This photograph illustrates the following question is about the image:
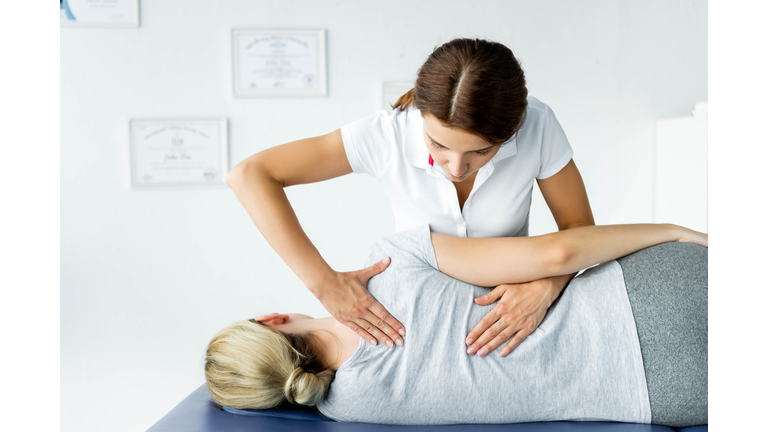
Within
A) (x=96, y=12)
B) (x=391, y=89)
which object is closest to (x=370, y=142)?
(x=391, y=89)

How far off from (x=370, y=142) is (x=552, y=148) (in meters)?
0.43

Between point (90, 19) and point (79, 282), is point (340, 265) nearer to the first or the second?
point (79, 282)

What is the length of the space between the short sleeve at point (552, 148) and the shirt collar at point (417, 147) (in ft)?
0.28

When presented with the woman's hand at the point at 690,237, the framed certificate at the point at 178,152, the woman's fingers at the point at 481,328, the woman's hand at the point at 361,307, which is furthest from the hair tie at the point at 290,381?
the framed certificate at the point at 178,152

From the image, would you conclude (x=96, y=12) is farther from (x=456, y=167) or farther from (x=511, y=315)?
(x=511, y=315)

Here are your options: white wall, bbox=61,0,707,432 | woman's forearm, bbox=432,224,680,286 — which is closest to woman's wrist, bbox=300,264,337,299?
woman's forearm, bbox=432,224,680,286

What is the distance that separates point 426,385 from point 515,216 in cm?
49

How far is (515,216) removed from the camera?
1275mm

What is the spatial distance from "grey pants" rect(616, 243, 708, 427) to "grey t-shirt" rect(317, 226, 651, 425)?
0.9 inches

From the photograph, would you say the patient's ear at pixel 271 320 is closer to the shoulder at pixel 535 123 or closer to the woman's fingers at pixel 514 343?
the woman's fingers at pixel 514 343

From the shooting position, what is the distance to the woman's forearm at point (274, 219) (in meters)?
1.12

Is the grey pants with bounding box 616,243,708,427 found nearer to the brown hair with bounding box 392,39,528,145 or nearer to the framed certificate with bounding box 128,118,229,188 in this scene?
the brown hair with bounding box 392,39,528,145

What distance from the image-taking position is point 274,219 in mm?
1119

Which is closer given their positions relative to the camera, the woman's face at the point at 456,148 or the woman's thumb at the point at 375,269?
the woman's face at the point at 456,148
